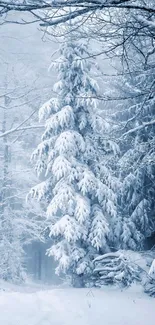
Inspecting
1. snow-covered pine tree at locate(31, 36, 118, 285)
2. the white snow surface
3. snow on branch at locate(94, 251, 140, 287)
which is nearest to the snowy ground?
the white snow surface

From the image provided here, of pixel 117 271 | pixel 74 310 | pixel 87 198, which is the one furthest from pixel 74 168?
pixel 74 310

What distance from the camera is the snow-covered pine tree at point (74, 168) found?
11781 millimetres

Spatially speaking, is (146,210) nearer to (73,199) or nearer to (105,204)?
(105,204)

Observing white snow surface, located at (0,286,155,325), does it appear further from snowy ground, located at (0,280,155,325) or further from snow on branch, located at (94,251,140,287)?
snow on branch, located at (94,251,140,287)

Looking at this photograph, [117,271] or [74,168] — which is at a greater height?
[74,168]

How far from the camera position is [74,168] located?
12.3 metres

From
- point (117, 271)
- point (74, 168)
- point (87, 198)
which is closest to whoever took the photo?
point (117, 271)

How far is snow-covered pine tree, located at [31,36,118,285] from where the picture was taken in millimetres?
11781

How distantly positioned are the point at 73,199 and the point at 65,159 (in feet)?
5.01

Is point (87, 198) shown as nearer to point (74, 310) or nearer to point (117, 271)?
point (117, 271)

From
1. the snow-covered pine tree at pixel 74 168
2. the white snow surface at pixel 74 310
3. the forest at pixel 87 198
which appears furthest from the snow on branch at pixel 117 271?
the snow-covered pine tree at pixel 74 168

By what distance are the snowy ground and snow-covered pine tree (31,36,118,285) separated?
421 centimetres

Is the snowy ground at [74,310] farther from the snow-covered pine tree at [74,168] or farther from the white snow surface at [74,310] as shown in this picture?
the snow-covered pine tree at [74,168]

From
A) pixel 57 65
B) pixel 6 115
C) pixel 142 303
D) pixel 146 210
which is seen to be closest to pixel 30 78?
pixel 6 115
